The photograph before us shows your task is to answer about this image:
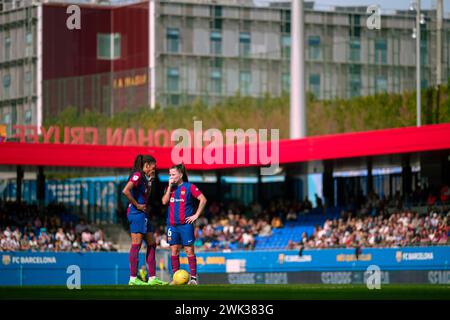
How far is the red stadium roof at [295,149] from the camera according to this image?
1656 inches

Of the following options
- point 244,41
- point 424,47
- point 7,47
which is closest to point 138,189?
point 424,47

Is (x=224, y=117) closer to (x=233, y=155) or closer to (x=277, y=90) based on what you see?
(x=277, y=90)

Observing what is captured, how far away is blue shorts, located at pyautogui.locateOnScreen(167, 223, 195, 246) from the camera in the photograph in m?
22.3

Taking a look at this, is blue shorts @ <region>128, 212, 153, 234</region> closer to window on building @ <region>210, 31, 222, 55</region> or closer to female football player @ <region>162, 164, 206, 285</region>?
female football player @ <region>162, 164, 206, 285</region>

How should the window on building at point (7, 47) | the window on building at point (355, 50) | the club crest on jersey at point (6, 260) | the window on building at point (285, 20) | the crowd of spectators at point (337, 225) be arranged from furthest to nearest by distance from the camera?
the window on building at point (285, 20), the window on building at point (7, 47), the window on building at point (355, 50), the club crest on jersey at point (6, 260), the crowd of spectators at point (337, 225)

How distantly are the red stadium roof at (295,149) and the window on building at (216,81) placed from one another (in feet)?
116

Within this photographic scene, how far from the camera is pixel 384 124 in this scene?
200 ft

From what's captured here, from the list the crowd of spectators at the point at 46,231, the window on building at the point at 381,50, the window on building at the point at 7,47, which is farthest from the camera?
the window on building at the point at 7,47

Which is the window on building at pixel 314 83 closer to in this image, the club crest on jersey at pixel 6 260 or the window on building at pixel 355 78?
the window on building at pixel 355 78

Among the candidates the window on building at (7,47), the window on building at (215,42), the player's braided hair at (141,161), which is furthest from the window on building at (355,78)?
the player's braided hair at (141,161)

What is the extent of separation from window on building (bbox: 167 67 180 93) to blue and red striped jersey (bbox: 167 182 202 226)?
6128 centimetres

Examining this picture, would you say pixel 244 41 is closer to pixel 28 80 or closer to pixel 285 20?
pixel 285 20

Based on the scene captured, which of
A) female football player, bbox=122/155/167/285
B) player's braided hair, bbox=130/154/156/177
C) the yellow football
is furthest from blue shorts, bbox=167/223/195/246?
player's braided hair, bbox=130/154/156/177

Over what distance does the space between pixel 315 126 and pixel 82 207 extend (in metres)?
16.8
